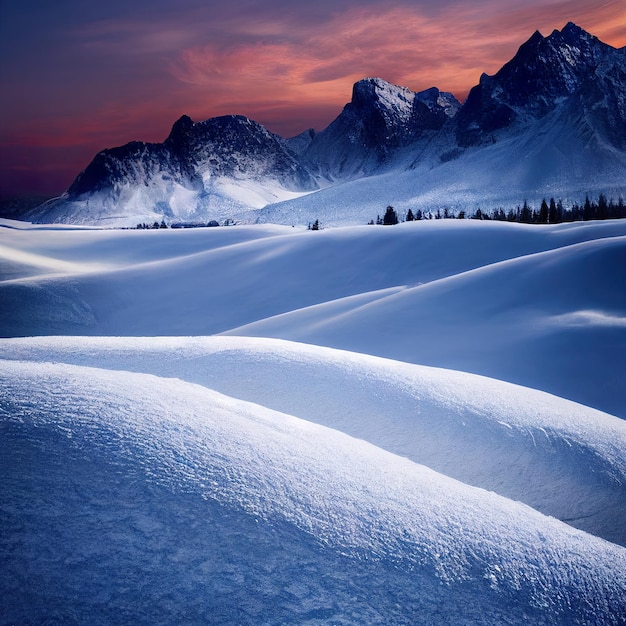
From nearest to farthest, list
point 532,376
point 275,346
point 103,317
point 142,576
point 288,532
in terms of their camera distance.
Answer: point 142,576 < point 288,532 < point 275,346 < point 532,376 < point 103,317

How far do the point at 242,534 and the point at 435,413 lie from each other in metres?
2.67

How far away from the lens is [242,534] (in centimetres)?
241

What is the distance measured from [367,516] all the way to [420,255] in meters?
20.5

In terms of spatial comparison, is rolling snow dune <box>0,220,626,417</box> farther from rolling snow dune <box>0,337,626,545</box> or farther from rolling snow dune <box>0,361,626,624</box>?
rolling snow dune <box>0,361,626,624</box>

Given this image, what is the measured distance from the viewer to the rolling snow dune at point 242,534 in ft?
7.00

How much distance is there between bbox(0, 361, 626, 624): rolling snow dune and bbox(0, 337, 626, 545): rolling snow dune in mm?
988

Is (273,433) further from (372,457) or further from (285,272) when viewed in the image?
(285,272)

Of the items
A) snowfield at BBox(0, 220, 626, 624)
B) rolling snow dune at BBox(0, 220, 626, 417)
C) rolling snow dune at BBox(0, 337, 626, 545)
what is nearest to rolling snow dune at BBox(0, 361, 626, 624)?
snowfield at BBox(0, 220, 626, 624)

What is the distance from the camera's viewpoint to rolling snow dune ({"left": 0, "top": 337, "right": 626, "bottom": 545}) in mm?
4242

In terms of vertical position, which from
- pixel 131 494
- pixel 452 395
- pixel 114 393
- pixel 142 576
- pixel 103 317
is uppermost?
pixel 114 393

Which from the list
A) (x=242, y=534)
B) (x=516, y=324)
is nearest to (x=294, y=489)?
(x=242, y=534)

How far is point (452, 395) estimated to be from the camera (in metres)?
5.04

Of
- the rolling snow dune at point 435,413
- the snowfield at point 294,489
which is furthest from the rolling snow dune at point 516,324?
the rolling snow dune at point 435,413

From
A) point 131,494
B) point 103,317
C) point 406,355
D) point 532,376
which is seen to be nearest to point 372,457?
point 131,494
